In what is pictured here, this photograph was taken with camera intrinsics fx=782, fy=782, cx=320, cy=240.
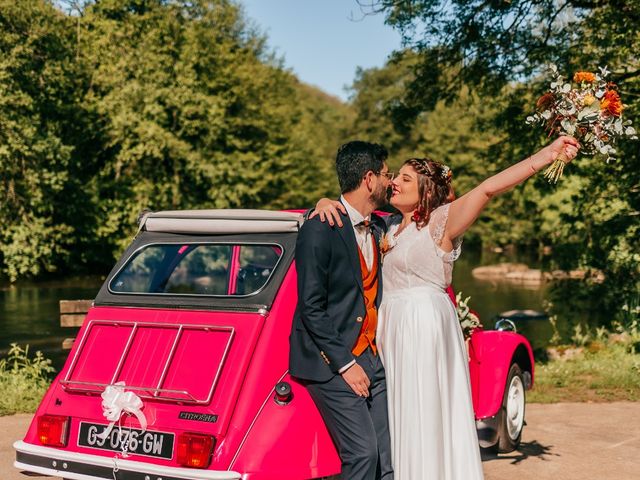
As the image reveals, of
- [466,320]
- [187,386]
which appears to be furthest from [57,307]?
[187,386]

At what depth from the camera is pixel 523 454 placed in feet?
21.7

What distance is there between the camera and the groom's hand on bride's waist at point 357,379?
3.94 metres

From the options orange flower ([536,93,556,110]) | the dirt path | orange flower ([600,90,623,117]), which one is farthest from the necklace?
the dirt path

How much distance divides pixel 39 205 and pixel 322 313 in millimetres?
25315

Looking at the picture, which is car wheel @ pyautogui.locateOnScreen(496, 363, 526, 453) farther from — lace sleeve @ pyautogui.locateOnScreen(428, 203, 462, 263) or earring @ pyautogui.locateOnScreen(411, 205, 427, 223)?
earring @ pyautogui.locateOnScreen(411, 205, 427, 223)

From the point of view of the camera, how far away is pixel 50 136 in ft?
88.4

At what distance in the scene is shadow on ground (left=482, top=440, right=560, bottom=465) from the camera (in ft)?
21.2

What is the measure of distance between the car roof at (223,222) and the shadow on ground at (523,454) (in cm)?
297

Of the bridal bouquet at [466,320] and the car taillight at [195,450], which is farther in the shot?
the bridal bouquet at [466,320]

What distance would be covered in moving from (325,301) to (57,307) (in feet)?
69.2

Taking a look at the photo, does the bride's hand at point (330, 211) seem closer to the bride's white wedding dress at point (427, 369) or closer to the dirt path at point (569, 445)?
the bride's white wedding dress at point (427, 369)

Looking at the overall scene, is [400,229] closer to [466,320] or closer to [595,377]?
[466,320]

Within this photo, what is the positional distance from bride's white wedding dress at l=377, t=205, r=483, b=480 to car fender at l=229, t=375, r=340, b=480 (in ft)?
1.29

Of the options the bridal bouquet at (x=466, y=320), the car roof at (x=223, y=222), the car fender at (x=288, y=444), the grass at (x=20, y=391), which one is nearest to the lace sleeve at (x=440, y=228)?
the car roof at (x=223, y=222)
